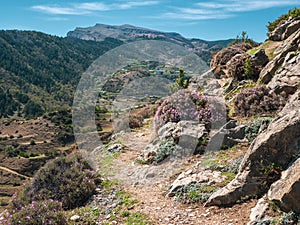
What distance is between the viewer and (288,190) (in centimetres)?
526

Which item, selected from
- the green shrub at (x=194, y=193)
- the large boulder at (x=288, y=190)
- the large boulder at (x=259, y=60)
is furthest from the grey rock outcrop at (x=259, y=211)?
the large boulder at (x=259, y=60)

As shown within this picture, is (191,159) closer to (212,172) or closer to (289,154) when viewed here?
(212,172)

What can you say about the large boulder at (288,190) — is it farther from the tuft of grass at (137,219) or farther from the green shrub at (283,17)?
the green shrub at (283,17)

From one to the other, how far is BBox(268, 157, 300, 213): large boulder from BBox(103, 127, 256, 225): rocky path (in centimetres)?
79

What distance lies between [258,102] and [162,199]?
19.9 feet

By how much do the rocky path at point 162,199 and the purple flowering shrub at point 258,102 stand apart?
3.62 meters

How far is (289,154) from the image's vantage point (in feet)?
19.8

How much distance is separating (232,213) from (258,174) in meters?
1.01

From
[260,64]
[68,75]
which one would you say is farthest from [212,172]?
[68,75]

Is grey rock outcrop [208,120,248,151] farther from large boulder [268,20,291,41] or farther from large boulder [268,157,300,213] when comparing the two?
large boulder [268,20,291,41]

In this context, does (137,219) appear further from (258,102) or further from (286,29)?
(286,29)

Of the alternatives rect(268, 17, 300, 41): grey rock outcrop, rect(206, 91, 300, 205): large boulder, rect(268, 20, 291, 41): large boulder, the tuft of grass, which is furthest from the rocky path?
rect(268, 20, 291, 41): large boulder

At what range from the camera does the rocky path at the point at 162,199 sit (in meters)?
6.37

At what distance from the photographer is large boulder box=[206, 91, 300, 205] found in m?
6.00
